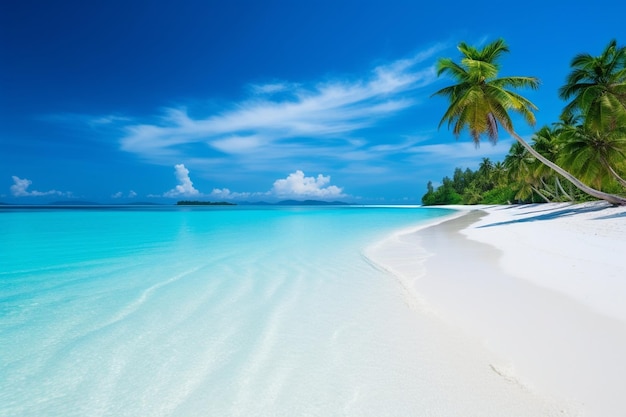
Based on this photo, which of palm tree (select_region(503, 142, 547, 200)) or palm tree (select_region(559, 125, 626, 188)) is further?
palm tree (select_region(503, 142, 547, 200))

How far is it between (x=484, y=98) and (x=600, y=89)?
6198mm

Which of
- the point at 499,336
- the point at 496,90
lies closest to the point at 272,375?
the point at 499,336

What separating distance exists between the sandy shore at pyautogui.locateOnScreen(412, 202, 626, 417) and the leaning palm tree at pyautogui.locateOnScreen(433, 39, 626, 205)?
8843 millimetres

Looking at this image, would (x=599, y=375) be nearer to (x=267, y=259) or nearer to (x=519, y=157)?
(x=267, y=259)

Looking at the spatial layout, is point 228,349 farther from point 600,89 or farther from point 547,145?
point 547,145

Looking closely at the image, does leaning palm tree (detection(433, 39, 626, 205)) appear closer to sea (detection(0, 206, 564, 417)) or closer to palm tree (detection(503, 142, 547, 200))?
sea (detection(0, 206, 564, 417))

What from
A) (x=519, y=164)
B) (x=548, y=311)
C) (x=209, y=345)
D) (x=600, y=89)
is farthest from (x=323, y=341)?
(x=519, y=164)

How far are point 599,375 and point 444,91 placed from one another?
56.9ft

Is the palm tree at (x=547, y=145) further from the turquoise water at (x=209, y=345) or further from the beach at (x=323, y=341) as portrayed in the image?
the turquoise water at (x=209, y=345)

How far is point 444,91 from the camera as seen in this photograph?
17.5 metres

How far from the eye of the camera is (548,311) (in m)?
3.96

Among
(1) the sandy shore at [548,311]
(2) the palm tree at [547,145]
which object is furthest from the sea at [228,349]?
(2) the palm tree at [547,145]

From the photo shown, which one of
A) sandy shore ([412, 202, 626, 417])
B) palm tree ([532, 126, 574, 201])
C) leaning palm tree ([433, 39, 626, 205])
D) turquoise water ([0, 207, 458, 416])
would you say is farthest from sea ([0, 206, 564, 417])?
palm tree ([532, 126, 574, 201])

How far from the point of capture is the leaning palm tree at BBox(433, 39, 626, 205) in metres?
15.4
